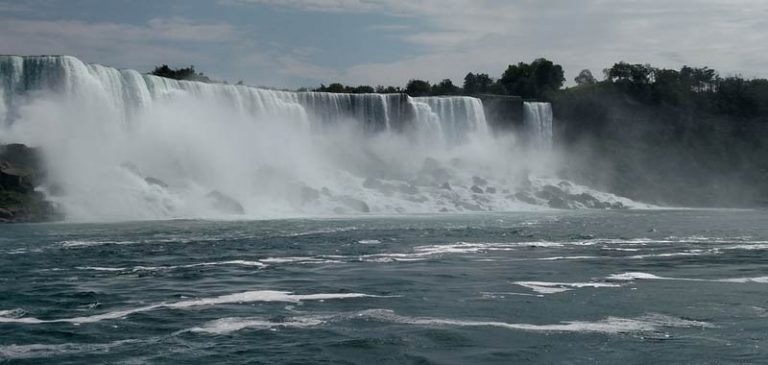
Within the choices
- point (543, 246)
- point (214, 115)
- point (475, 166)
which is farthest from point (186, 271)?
point (475, 166)

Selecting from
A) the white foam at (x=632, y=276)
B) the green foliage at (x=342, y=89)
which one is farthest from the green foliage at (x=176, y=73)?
the white foam at (x=632, y=276)

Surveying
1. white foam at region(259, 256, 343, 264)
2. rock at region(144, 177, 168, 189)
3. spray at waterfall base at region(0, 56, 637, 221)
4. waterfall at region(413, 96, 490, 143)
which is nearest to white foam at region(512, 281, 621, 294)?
white foam at region(259, 256, 343, 264)

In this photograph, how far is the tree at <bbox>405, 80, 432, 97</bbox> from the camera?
9472 cm

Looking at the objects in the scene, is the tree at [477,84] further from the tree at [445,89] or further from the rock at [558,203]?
the rock at [558,203]

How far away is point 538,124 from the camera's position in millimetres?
81000

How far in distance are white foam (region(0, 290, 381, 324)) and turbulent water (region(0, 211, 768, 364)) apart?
41 millimetres

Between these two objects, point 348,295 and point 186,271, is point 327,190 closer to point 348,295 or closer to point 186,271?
point 186,271

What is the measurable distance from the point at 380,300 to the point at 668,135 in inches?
2993

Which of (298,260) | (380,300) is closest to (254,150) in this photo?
(298,260)

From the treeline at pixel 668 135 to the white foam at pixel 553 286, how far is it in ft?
192

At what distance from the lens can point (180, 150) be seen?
5441 centimetres

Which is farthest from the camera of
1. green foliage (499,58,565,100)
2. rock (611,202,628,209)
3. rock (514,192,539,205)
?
green foliage (499,58,565,100)

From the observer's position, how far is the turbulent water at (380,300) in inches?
539

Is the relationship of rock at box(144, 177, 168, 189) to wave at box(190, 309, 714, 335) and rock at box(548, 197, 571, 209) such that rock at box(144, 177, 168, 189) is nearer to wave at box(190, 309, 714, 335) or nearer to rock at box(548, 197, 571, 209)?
Result: rock at box(548, 197, 571, 209)
